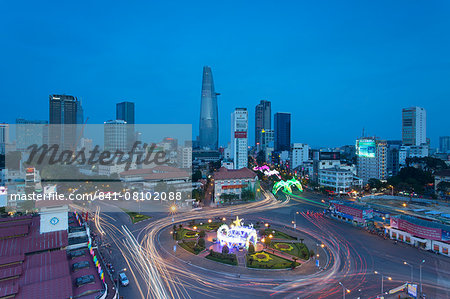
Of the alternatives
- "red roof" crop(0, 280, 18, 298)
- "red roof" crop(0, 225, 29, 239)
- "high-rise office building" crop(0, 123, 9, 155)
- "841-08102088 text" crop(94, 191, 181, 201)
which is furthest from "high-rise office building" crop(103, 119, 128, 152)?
"red roof" crop(0, 280, 18, 298)

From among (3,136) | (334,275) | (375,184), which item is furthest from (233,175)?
(3,136)

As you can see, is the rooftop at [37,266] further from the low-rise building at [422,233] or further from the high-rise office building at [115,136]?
the high-rise office building at [115,136]

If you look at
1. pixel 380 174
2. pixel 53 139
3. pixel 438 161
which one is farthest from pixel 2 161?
pixel 438 161

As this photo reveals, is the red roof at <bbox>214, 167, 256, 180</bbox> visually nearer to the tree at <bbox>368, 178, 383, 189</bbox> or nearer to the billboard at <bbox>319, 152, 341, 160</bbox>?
the billboard at <bbox>319, 152, 341, 160</bbox>

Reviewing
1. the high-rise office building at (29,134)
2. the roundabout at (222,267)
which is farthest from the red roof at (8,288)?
the high-rise office building at (29,134)

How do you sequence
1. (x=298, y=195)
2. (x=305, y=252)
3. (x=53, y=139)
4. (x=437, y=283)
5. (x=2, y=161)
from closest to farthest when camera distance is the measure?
1. (x=437, y=283)
2. (x=305, y=252)
3. (x=298, y=195)
4. (x=2, y=161)
5. (x=53, y=139)

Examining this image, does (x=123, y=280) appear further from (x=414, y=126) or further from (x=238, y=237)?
(x=414, y=126)

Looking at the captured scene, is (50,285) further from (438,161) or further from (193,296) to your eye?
(438,161)
